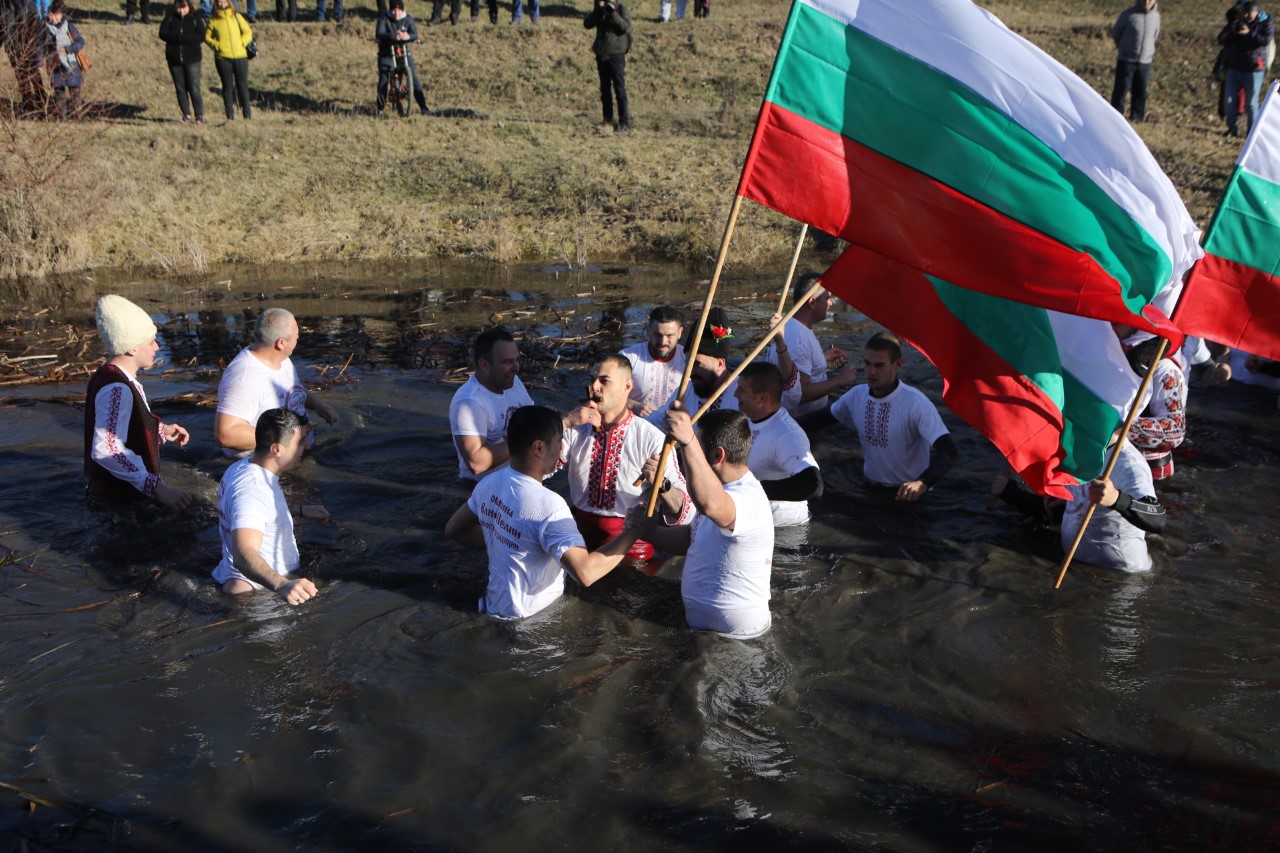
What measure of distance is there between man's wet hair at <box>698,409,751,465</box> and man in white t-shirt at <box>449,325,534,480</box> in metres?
2.56

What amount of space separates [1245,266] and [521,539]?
4976 millimetres

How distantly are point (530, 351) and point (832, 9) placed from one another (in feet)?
27.1

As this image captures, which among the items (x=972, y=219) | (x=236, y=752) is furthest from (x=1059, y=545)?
(x=236, y=752)

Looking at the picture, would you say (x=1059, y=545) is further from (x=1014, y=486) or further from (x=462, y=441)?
(x=462, y=441)

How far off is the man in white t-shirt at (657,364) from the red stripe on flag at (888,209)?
3.41 metres

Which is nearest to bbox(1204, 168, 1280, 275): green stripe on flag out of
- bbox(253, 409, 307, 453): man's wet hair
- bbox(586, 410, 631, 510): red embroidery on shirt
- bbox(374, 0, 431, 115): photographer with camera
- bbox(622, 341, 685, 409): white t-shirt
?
bbox(586, 410, 631, 510): red embroidery on shirt

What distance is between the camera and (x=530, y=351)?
13641 millimetres

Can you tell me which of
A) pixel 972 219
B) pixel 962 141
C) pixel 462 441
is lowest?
pixel 462 441

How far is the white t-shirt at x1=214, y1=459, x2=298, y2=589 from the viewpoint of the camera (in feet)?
21.9

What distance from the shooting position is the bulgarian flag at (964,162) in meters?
5.72

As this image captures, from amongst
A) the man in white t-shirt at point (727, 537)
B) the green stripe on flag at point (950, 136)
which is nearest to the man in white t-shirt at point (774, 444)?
the man in white t-shirt at point (727, 537)

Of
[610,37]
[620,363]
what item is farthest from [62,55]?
[620,363]

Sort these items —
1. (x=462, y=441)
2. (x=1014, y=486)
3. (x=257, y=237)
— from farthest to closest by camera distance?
(x=257, y=237) < (x=1014, y=486) < (x=462, y=441)

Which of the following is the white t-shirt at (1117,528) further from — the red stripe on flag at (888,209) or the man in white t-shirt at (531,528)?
the man in white t-shirt at (531,528)
